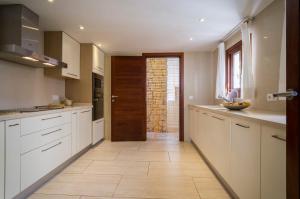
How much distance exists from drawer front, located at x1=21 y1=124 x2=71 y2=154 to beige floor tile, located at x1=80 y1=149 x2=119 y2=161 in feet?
2.52

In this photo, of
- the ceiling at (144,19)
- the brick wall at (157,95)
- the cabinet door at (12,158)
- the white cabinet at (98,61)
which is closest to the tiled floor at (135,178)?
the cabinet door at (12,158)

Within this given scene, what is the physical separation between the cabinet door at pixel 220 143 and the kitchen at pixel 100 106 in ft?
0.04

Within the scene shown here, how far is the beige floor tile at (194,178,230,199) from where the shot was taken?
7.06ft

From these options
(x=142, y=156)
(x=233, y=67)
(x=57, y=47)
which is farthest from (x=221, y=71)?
(x=57, y=47)

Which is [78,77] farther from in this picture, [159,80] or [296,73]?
[296,73]

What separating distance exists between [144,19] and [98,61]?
2.05m

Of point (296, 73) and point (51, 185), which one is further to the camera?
point (51, 185)

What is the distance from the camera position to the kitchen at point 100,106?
173cm

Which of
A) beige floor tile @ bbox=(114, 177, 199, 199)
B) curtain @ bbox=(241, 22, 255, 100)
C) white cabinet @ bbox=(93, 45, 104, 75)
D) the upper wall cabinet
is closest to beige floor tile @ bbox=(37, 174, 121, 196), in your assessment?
beige floor tile @ bbox=(114, 177, 199, 199)

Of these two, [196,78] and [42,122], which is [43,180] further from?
[196,78]

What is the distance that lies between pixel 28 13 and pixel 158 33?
1958mm

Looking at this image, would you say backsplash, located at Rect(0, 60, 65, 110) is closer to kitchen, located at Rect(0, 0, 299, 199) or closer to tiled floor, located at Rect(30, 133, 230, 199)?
kitchen, located at Rect(0, 0, 299, 199)

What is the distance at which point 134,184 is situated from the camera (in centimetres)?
244

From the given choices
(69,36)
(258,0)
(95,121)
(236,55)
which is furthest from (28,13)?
(236,55)
